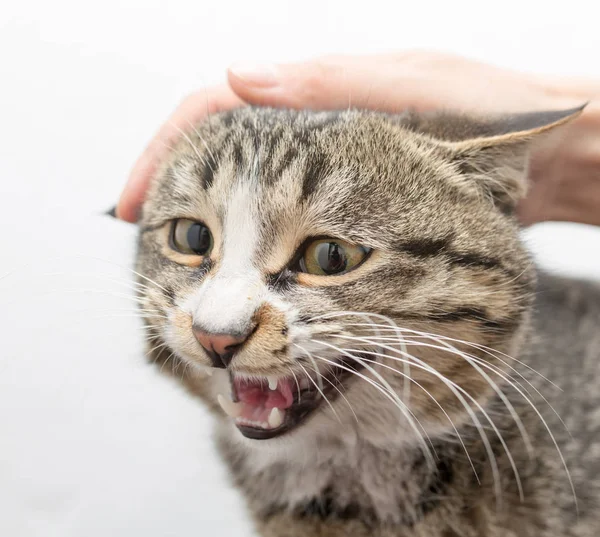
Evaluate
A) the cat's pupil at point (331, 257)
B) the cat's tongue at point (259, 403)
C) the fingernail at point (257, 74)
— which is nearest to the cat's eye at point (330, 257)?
the cat's pupil at point (331, 257)

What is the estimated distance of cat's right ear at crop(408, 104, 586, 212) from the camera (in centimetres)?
54

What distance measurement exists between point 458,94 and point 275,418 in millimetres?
393

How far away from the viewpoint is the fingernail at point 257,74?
→ 0.67m

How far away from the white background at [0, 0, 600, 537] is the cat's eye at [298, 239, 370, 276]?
27cm

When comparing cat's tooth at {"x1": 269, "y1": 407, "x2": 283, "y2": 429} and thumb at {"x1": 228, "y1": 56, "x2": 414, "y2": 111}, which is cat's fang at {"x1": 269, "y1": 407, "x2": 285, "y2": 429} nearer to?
cat's tooth at {"x1": 269, "y1": 407, "x2": 283, "y2": 429}

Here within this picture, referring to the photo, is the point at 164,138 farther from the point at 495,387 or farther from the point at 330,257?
the point at 495,387

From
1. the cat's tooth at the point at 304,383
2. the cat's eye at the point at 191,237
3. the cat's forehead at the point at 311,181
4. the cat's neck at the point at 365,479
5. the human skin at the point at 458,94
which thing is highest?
the human skin at the point at 458,94

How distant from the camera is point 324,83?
659 mm

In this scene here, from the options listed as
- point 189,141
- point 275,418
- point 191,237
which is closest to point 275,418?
point 275,418

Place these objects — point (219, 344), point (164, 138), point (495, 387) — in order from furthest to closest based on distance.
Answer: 1. point (164, 138)
2. point (495, 387)
3. point (219, 344)

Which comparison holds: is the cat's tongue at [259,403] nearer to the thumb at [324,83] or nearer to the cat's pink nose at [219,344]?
the cat's pink nose at [219,344]

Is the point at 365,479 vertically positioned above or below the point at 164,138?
below

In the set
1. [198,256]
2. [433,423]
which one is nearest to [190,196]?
[198,256]

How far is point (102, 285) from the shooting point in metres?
0.69
